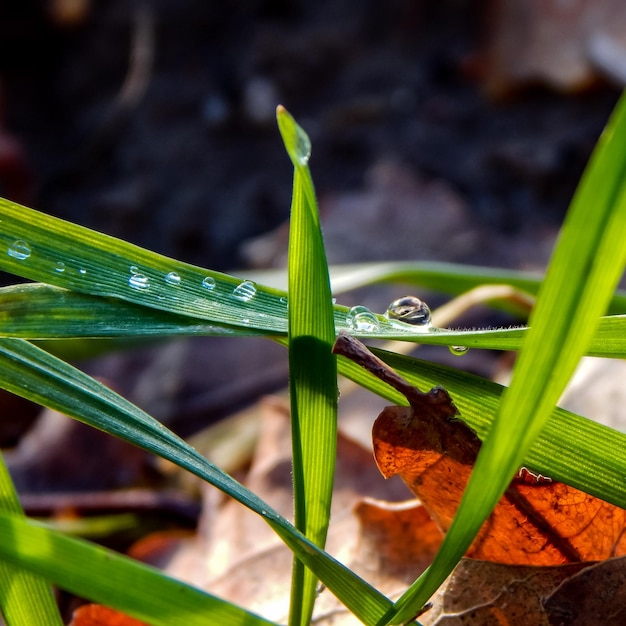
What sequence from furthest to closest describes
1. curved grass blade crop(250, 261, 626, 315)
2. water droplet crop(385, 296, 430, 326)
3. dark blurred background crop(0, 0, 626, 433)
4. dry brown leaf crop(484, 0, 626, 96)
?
1. dry brown leaf crop(484, 0, 626, 96)
2. dark blurred background crop(0, 0, 626, 433)
3. curved grass blade crop(250, 261, 626, 315)
4. water droplet crop(385, 296, 430, 326)

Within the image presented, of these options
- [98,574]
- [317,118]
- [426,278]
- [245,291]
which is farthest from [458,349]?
[317,118]

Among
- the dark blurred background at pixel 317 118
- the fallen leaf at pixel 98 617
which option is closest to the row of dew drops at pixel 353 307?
the fallen leaf at pixel 98 617

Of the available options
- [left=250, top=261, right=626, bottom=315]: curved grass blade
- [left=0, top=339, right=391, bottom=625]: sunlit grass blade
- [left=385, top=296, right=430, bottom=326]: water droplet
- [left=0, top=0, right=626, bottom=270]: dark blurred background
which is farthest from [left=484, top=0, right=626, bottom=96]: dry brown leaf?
[left=0, top=339, right=391, bottom=625]: sunlit grass blade

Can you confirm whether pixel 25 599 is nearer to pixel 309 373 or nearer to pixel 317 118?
pixel 309 373

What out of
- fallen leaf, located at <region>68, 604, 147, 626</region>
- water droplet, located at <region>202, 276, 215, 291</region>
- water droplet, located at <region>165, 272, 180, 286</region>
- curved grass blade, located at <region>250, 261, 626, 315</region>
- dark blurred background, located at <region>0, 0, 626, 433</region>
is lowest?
fallen leaf, located at <region>68, 604, 147, 626</region>

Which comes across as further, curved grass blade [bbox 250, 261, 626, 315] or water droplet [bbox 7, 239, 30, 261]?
curved grass blade [bbox 250, 261, 626, 315]

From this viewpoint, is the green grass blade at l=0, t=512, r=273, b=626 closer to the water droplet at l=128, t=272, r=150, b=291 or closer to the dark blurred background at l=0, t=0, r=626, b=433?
the water droplet at l=128, t=272, r=150, b=291
